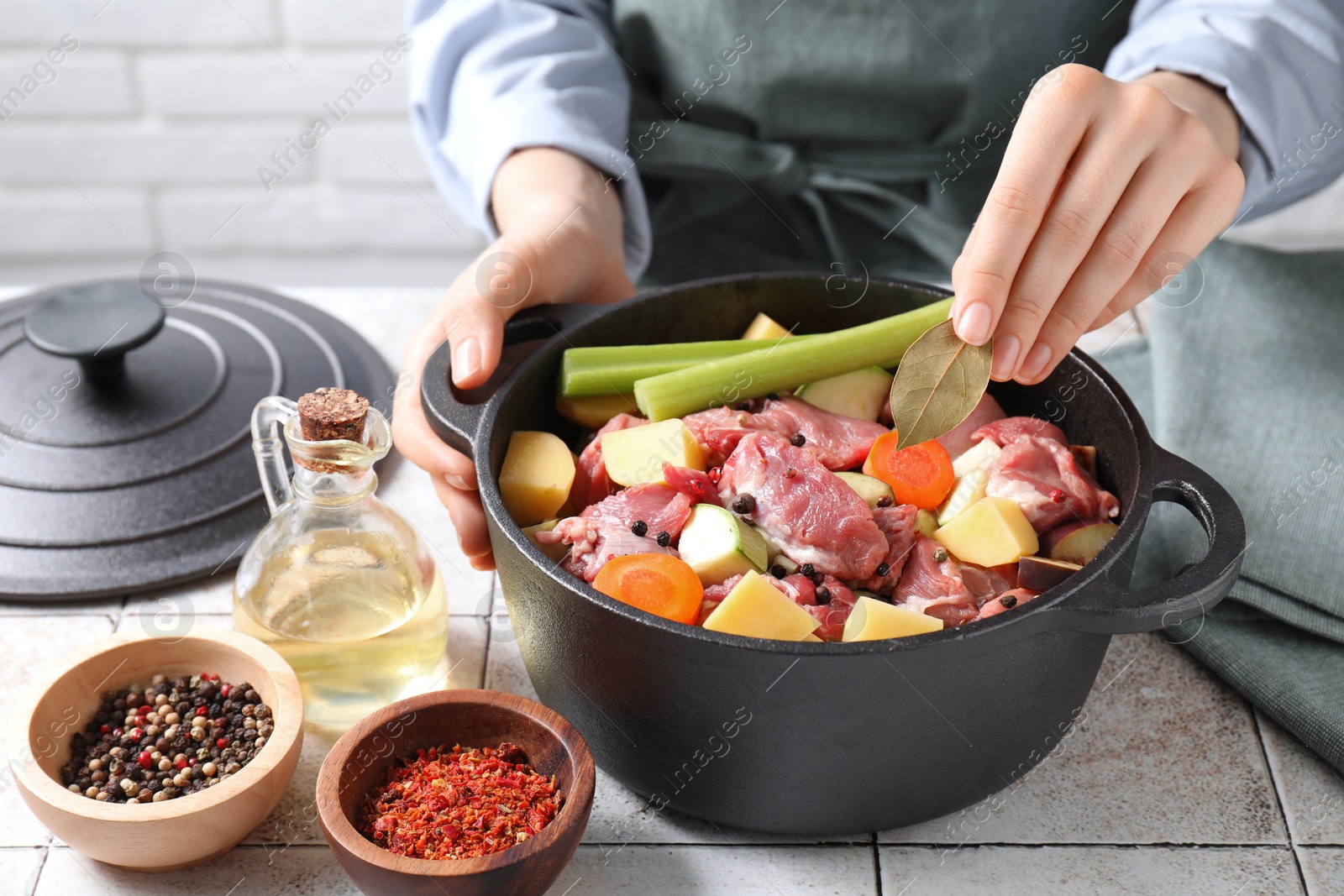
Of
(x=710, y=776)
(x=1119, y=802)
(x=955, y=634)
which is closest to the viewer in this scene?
(x=955, y=634)

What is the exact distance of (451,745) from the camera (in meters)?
1.04

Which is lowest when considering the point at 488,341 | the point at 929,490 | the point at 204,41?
the point at 204,41

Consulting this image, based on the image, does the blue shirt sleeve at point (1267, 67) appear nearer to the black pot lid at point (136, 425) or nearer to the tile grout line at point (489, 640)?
the tile grout line at point (489, 640)

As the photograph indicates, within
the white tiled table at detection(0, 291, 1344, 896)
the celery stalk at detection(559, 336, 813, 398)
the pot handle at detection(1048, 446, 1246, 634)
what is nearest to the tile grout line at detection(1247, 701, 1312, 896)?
the white tiled table at detection(0, 291, 1344, 896)

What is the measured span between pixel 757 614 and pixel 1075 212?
0.50m

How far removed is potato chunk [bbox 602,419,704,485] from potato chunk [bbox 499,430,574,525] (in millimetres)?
47

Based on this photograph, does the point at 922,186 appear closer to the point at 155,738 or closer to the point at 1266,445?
the point at 1266,445

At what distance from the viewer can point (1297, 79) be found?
1.50m

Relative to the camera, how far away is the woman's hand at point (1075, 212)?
3.39 feet

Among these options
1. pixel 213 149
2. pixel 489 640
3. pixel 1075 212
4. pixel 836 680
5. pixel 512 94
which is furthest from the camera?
pixel 213 149

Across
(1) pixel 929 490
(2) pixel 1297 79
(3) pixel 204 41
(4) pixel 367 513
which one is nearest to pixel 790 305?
(1) pixel 929 490

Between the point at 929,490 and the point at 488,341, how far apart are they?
0.48 meters

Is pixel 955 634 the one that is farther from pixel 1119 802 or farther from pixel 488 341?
pixel 488 341

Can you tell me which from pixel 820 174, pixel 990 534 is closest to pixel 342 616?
pixel 990 534
